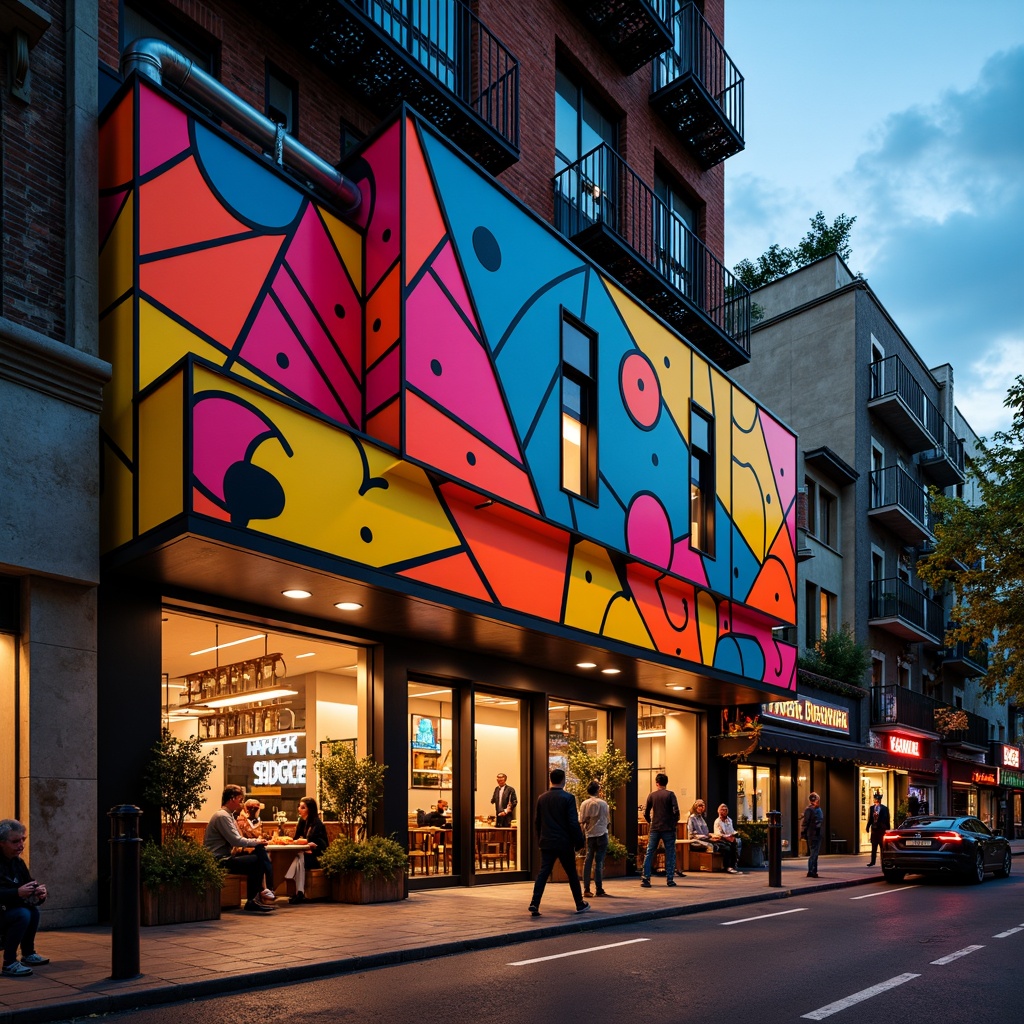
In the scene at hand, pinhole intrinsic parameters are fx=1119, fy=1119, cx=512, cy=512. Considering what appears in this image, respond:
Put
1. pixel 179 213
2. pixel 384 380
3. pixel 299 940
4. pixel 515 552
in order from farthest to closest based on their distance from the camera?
pixel 515 552 < pixel 384 380 < pixel 179 213 < pixel 299 940

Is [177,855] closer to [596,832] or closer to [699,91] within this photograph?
[596,832]

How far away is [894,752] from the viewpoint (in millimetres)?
36062

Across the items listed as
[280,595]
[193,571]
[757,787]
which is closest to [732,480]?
[757,787]

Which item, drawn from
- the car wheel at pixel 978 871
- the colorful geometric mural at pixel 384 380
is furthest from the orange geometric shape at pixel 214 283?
the car wheel at pixel 978 871

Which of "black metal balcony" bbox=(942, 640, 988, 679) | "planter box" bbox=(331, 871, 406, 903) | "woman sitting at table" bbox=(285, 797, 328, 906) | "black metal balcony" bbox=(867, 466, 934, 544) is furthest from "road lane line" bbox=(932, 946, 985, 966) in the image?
"black metal balcony" bbox=(942, 640, 988, 679)

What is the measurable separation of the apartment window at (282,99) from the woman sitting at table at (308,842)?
8921mm

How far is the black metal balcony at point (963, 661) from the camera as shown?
150 feet

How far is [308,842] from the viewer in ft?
45.4

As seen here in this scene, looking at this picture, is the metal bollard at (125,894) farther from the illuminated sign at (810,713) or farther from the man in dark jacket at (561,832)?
the illuminated sign at (810,713)

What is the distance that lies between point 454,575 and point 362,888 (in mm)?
3976

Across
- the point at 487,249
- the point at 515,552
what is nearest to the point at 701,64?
the point at 487,249

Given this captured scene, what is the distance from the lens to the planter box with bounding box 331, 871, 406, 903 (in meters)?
13.7

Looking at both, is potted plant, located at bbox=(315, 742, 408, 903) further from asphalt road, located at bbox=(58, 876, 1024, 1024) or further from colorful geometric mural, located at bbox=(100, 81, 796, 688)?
asphalt road, located at bbox=(58, 876, 1024, 1024)

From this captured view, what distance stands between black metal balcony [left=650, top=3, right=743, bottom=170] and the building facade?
217 mm
